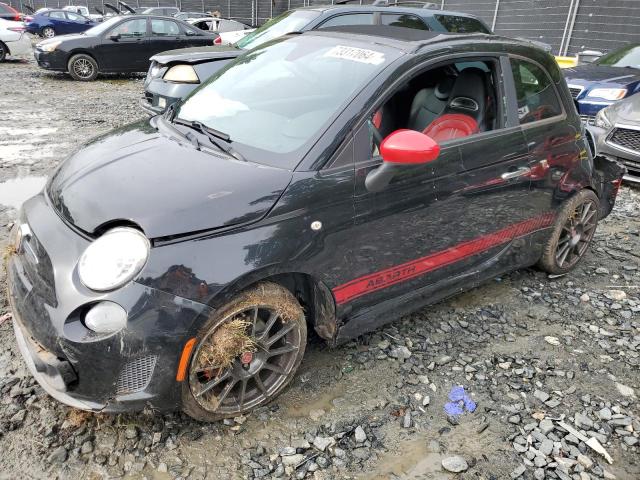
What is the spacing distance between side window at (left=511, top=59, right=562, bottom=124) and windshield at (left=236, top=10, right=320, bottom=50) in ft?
13.0

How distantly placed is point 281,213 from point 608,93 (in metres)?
6.95

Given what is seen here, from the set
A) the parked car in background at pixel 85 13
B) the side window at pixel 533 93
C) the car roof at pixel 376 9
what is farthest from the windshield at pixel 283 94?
the parked car in background at pixel 85 13

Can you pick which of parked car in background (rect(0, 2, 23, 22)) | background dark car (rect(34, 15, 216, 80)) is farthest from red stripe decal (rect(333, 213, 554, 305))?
parked car in background (rect(0, 2, 23, 22))

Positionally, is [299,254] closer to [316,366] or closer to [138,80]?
[316,366]

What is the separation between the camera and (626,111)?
20.5ft

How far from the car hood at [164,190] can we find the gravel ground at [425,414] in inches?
38.4

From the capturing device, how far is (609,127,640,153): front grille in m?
6.00

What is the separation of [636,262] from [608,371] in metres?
1.84

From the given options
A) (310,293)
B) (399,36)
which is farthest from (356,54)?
(310,293)

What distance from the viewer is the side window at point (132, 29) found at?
1224 cm

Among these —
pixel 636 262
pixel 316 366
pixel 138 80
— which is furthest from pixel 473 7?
pixel 316 366

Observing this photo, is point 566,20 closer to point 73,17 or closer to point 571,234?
point 571,234

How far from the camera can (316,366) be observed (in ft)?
9.43

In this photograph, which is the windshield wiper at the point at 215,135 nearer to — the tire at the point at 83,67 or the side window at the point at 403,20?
the side window at the point at 403,20
